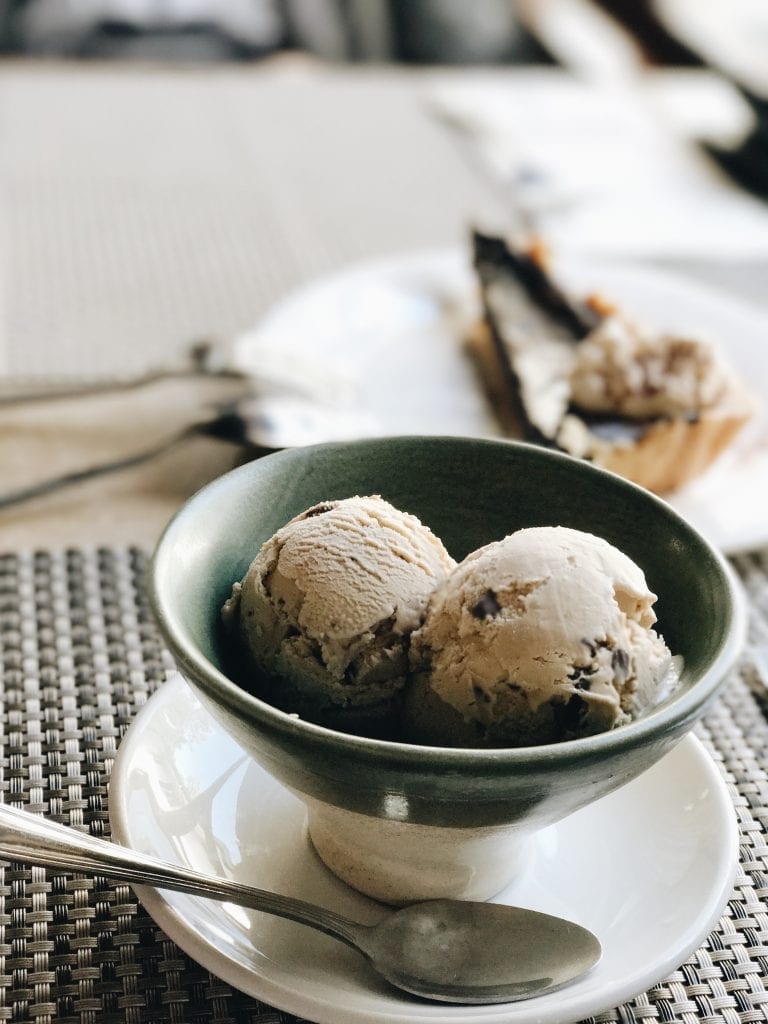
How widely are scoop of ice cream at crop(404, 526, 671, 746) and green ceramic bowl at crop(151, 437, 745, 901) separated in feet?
0.10

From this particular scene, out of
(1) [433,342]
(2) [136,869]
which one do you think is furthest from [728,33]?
(2) [136,869]

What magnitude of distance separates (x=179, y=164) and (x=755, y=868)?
135 centimetres

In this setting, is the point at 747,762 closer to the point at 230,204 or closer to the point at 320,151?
the point at 230,204

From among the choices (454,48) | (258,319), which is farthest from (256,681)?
(454,48)

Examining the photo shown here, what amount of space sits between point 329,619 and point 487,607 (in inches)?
3.2

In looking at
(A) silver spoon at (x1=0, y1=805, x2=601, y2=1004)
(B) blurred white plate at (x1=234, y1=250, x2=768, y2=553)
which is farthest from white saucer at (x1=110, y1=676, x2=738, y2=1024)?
(B) blurred white plate at (x1=234, y1=250, x2=768, y2=553)

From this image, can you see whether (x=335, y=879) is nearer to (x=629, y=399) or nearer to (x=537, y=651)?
(x=537, y=651)

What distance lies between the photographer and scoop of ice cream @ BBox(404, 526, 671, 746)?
0.51 meters

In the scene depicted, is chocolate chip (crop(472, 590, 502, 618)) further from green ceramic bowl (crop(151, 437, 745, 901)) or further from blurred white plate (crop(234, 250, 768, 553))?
blurred white plate (crop(234, 250, 768, 553))

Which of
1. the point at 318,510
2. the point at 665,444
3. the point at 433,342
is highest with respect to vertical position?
the point at 318,510

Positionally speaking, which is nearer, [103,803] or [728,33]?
[103,803]

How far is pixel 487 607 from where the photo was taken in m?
0.53

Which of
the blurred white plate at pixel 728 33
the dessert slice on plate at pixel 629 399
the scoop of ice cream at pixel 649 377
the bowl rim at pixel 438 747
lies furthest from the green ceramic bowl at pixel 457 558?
the blurred white plate at pixel 728 33

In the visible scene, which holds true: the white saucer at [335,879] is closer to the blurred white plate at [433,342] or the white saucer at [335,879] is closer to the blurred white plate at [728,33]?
the blurred white plate at [433,342]
